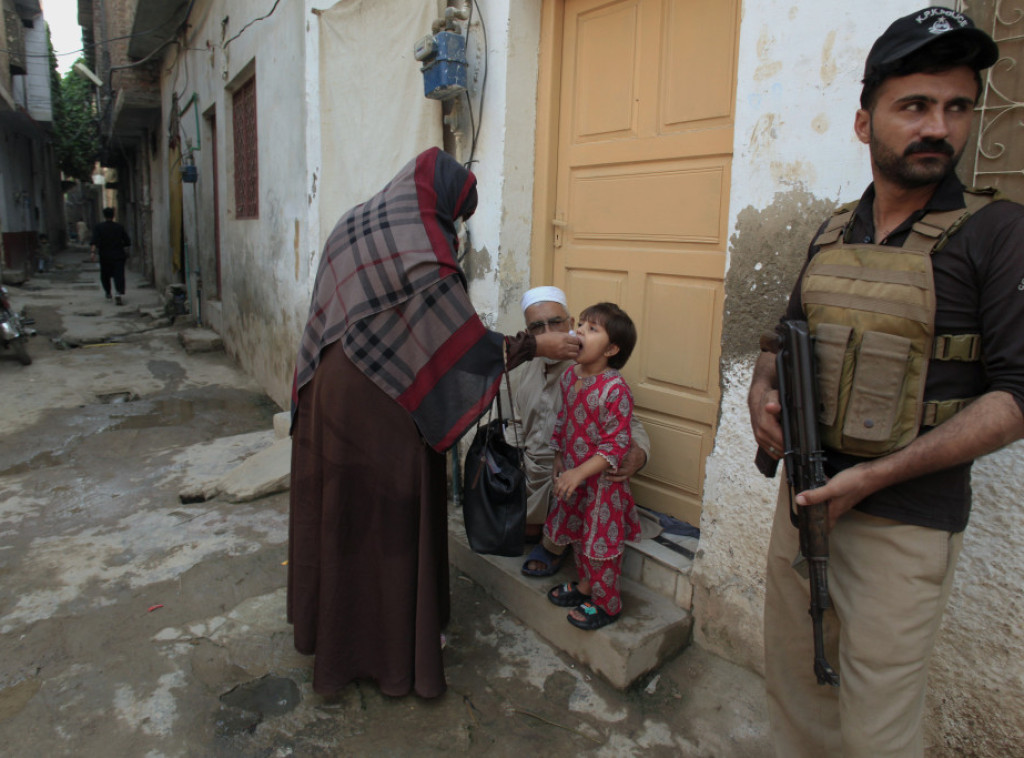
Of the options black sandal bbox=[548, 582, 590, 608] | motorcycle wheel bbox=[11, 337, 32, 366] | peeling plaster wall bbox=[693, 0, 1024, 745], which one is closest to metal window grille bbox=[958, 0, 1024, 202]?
peeling plaster wall bbox=[693, 0, 1024, 745]

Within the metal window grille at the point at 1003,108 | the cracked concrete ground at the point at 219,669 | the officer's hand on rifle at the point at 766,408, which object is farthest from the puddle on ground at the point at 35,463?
the metal window grille at the point at 1003,108

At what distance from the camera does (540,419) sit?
10.1 feet

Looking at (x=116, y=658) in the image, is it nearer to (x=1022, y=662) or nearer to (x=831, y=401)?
(x=831, y=401)

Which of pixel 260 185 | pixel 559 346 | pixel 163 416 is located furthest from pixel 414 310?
pixel 260 185

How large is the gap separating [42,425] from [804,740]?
20.0 ft

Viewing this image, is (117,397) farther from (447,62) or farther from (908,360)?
(908,360)

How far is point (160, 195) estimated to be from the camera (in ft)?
49.4

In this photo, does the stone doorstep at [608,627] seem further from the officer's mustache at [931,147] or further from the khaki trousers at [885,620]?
the officer's mustache at [931,147]

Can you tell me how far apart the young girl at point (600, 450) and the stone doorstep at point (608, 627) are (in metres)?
0.08

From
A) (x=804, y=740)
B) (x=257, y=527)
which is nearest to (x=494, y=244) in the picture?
(x=257, y=527)

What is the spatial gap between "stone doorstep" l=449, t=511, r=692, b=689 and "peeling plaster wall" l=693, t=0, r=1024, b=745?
142 millimetres

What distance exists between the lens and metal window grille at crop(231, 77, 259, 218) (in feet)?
24.0

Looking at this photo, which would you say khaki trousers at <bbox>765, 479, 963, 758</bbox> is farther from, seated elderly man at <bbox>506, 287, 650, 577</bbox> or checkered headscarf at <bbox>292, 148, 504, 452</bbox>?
seated elderly man at <bbox>506, 287, 650, 577</bbox>

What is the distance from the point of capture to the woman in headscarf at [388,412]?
2.23 m
